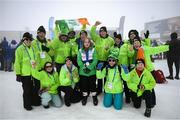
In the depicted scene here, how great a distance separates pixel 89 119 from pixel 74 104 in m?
0.92

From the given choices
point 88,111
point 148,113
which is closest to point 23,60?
point 88,111

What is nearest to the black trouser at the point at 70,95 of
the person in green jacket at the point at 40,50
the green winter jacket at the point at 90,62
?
the green winter jacket at the point at 90,62

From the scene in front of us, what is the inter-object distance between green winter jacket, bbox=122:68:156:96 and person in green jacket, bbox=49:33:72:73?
135 cm

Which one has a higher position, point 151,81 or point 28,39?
point 28,39

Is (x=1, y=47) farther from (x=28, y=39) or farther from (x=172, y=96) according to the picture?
(x=172, y=96)

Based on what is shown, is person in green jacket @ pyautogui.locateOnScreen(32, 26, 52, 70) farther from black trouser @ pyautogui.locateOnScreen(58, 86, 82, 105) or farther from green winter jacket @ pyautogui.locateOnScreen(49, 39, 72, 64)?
black trouser @ pyautogui.locateOnScreen(58, 86, 82, 105)

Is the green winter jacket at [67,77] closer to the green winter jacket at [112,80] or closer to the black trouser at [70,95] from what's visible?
the black trouser at [70,95]

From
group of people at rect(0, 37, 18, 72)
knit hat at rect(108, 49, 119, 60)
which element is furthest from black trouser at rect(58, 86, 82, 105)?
group of people at rect(0, 37, 18, 72)

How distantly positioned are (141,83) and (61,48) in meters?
1.83

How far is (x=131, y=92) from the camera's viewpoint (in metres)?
4.88

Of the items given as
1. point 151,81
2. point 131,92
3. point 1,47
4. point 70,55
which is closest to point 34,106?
point 70,55

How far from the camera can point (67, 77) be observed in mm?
4980

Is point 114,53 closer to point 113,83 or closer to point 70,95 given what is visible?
point 113,83

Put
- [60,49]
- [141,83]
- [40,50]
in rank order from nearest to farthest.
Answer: [141,83], [40,50], [60,49]
